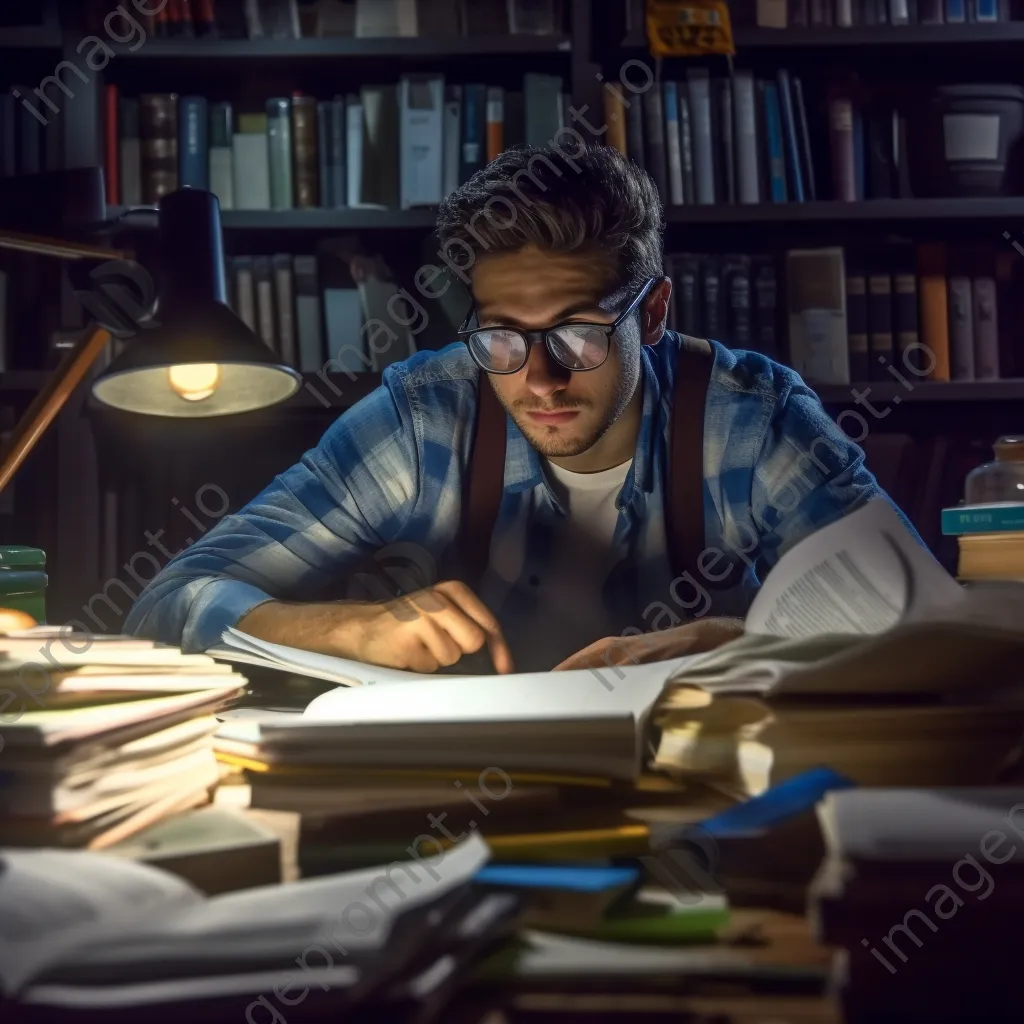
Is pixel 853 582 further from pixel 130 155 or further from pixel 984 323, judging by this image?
pixel 130 155

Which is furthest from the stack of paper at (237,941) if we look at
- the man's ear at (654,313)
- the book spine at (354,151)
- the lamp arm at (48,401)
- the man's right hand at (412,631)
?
the book spine at (354,151)

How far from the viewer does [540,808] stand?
18.5 inches

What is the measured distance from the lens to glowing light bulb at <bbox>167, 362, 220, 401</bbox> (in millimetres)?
1185

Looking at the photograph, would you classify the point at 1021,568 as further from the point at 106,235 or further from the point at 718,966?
the point at 106,235

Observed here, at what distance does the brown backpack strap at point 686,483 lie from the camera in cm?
158

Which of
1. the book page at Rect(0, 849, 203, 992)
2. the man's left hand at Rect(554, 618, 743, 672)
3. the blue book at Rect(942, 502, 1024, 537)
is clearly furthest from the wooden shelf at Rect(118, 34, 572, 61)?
the book page at Rect(0, 849, 203, 992)

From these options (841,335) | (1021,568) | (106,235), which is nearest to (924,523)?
(841,335)

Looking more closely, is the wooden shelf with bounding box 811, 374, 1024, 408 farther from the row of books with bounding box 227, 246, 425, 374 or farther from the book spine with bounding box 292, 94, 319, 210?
the book spine with bounding box 292, 94, 319, 210

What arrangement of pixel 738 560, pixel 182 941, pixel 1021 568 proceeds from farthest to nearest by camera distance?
pixel 738 560
pixel 1021 568
pixel 182 941

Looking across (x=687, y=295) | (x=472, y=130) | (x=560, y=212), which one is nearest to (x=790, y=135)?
Result: (x=687, y=295)

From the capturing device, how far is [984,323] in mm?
2057

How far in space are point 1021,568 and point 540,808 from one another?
2.27 feet

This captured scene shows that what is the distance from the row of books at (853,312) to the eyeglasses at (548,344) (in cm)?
71

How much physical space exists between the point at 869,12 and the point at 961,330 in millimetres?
668
